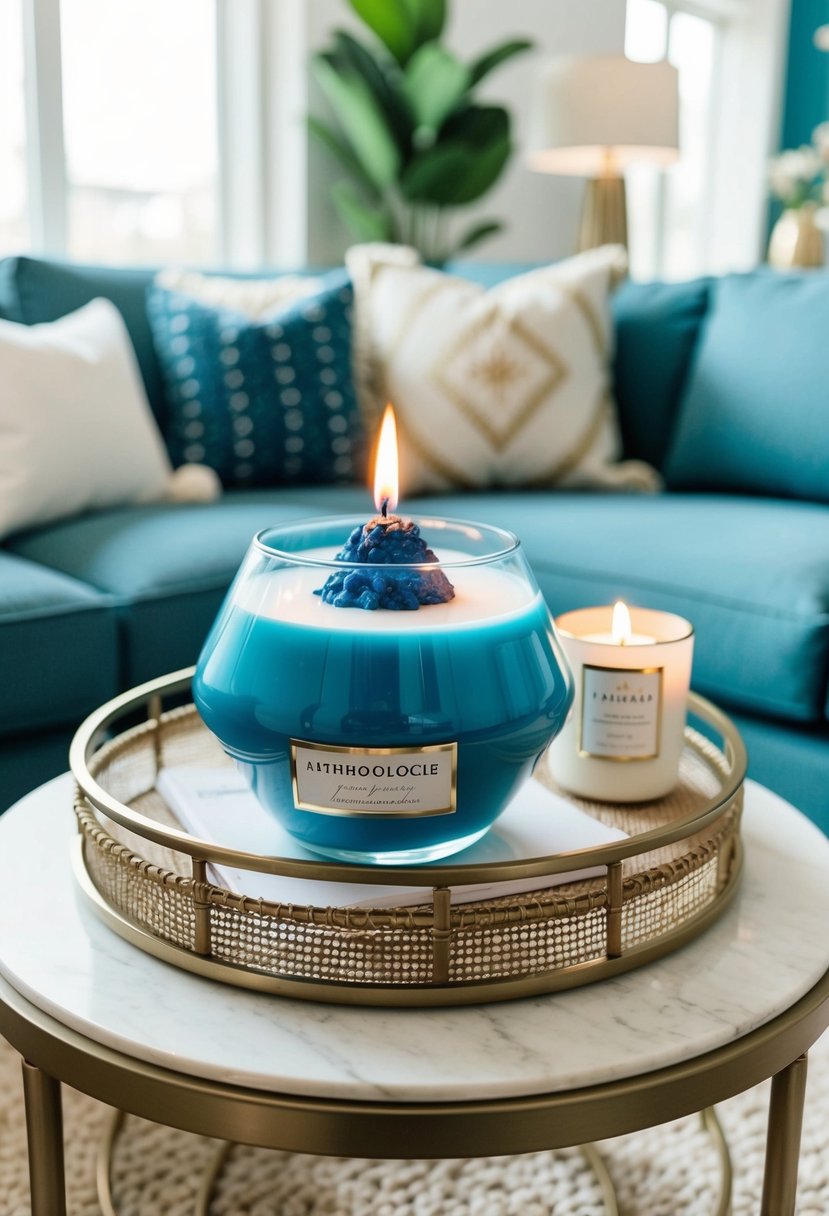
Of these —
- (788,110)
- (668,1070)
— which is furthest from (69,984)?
(788,110)

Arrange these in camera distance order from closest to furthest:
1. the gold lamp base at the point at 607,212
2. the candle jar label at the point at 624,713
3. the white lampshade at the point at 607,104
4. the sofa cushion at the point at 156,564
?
1. the candle jar label at the point at 624,713
2. the sofa cushion at the point at 156,564
3. the white lampshade at the point at 607,104
4. the gold lamp base at the point at 607,212

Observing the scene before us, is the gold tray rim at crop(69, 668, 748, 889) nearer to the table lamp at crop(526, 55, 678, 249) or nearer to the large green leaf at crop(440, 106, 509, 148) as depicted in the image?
the table lamp at crop(526, 55, 678, 249)

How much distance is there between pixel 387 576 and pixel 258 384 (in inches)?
57.9

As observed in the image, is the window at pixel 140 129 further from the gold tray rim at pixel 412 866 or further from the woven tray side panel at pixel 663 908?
the woven tray side panel at pixel 663 908

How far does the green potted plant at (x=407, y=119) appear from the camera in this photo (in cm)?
285

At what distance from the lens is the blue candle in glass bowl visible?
580 millimetres

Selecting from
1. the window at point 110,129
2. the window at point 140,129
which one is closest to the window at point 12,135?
the window at point 110,129

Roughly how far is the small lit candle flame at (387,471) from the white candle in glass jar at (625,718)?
20cm

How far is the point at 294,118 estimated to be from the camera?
3.04m

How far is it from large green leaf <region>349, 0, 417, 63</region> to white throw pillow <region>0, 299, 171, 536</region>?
1.40 m

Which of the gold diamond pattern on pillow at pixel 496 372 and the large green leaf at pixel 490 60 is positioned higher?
the large green leaf at pixel 490 60

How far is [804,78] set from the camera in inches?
207

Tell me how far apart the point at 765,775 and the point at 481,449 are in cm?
87

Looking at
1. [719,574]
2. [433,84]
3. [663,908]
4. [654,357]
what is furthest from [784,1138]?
[433,84]
